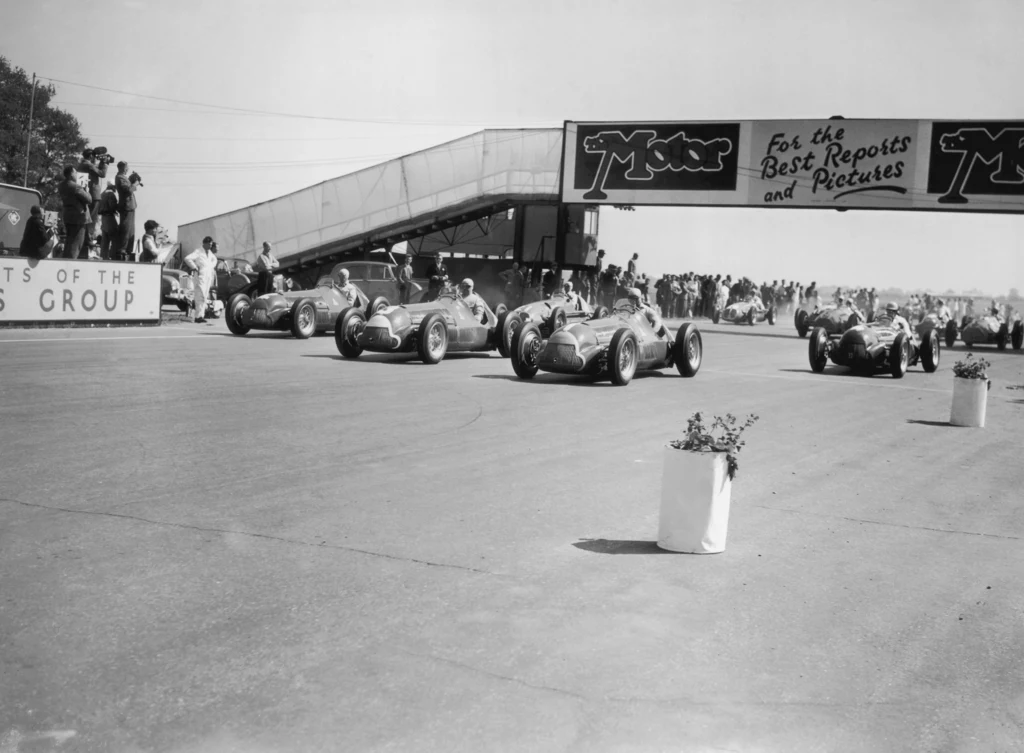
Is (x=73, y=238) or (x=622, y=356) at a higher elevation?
(x=73, y=238)

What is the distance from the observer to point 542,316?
20.5 meters

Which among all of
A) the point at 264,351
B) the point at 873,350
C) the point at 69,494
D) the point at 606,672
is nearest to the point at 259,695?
the point at 606,672

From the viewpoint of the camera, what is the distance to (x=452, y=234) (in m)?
41.9

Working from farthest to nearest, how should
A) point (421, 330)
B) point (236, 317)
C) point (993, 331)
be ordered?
1. point (993, 331)
2. point (236, 317)
3. point (421, 330)

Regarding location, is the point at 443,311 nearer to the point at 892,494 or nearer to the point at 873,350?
the point at 873,350

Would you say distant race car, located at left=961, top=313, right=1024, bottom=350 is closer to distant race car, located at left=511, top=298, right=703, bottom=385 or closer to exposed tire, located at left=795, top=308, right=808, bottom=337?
exposed tire, located at left=795, top=308, right=808, bottom=337

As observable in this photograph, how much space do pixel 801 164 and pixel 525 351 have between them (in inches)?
907

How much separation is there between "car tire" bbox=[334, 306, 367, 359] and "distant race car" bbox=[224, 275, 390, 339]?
2.43 metres

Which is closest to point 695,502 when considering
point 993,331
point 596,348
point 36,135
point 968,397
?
point 968,397

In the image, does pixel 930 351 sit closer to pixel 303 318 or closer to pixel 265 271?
pixel 303 318

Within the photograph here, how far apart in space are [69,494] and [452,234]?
35.2 meters

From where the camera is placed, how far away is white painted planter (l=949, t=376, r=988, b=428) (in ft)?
44.3

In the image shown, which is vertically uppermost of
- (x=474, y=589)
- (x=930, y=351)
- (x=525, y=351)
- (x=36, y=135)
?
(x=36, y=135)

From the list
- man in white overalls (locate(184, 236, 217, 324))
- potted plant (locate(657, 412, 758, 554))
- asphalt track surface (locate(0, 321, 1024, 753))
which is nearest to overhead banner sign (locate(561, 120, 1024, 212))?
man in white overalls (locate(184, 236, 217, 324))
